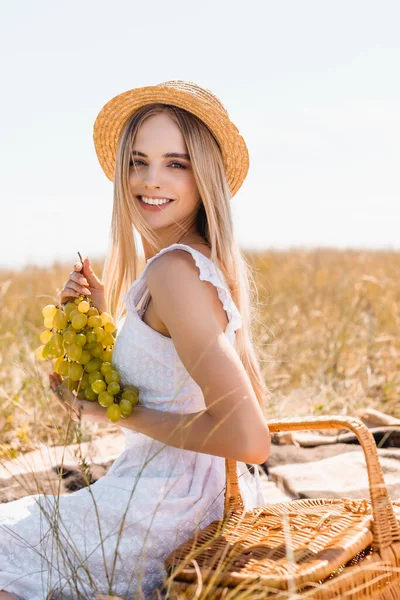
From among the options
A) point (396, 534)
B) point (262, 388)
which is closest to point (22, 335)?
point (262, 388)

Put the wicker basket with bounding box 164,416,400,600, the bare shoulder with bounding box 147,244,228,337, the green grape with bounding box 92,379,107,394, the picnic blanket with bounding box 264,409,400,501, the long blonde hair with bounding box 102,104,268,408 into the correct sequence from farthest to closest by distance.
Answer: the picnic blanket with bounding box 264,409,400,501 < the long blonde hair with bounding box 102,104,268,408 < the green grape with bounding box 92,379,107,394 < the bare shoulder with bounding box 147,244,228,337 < the wicker basket with bounding box 164,416,400,600

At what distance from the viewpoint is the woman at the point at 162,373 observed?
2006mm

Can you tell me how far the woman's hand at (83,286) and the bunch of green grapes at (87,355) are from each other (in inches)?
3.4

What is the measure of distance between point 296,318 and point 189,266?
4628 millimetres

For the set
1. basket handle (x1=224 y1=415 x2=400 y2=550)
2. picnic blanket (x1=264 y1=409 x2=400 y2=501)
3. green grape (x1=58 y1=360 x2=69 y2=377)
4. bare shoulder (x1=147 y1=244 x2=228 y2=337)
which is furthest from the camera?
picnic blanket (x1=264 y1=409 x2=400 y2=501)

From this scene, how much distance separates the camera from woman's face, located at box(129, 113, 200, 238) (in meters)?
2.52

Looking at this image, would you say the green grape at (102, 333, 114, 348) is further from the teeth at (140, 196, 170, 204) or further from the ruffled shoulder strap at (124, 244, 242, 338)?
the teeth at (140, 196, 170, 204)

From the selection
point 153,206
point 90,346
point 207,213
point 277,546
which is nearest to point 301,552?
point 277,546

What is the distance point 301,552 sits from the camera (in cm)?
185

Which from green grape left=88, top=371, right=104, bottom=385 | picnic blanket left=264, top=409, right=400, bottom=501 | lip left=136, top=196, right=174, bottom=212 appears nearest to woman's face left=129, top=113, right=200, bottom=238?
lip left=136, top=196, right=174, bottom=212

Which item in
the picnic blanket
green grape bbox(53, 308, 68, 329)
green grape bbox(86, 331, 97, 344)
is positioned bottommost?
the picnic blanket

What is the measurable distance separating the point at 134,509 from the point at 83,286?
32.0 inches

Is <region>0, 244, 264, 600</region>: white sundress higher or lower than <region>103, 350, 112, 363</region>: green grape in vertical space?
lower

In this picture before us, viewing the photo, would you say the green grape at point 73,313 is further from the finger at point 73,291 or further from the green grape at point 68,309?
the finger at point 73,291
